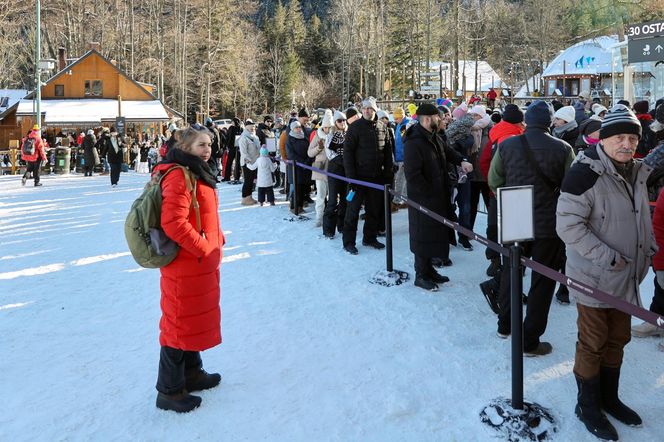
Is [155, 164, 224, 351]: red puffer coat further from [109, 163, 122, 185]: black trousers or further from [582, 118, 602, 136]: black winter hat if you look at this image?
[109, 163, 122, 185]: black trousers

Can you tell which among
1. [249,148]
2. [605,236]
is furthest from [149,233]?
[249,148]

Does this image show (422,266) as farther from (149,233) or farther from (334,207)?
(149,233)

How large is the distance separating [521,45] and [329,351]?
5317cm

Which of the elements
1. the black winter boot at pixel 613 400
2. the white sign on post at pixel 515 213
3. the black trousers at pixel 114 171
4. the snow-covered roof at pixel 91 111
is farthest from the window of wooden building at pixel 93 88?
the black winter boot at pixel 613 400

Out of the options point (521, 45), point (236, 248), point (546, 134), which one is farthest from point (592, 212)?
point (521, 45)

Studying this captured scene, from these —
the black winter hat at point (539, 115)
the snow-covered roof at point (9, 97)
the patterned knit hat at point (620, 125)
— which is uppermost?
the snow-covered roof at point (9, 97)

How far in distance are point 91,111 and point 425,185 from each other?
3878 centimetres

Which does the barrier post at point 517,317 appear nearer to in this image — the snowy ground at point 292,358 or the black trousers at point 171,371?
the snowy ground at point 292,358

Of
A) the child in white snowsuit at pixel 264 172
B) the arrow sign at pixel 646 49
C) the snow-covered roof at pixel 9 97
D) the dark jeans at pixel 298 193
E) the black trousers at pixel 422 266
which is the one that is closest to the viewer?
the black trousers at pixel 422 266

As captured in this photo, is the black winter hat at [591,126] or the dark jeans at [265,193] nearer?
the black winter hat at [591,126]

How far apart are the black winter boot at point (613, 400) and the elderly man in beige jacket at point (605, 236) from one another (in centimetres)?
2

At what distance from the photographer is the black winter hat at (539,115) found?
441 cm

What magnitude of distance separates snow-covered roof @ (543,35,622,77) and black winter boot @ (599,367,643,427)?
45012 mm

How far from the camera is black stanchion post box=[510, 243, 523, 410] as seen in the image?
345 cm
